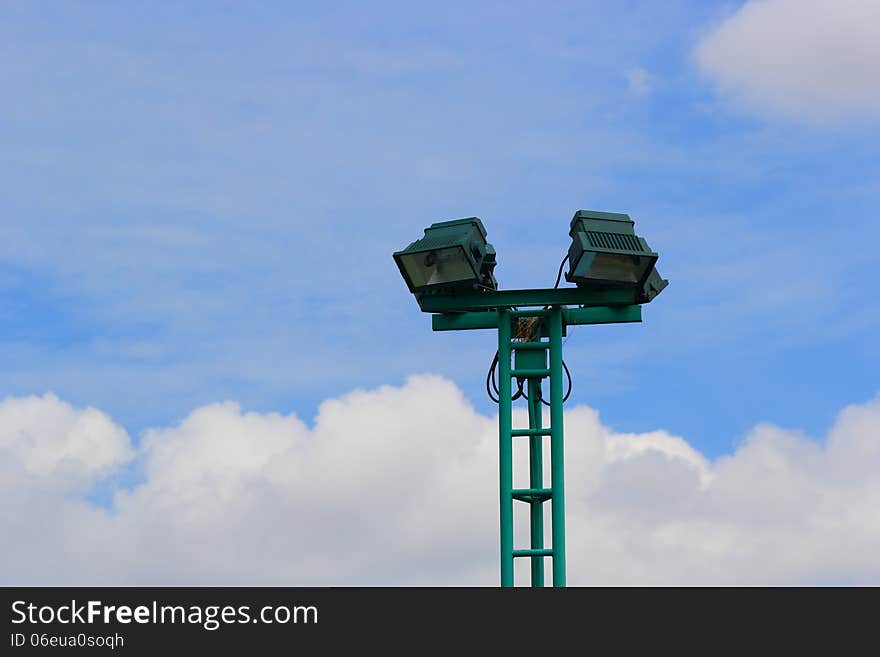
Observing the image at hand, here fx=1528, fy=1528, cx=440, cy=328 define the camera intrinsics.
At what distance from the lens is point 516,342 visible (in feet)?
95.3

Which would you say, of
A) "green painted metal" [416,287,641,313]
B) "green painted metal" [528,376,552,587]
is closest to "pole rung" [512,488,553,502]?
"green painted metal" [528,376,552,587]

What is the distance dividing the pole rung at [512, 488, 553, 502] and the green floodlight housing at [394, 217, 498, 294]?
3.93 m

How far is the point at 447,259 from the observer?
28609mm

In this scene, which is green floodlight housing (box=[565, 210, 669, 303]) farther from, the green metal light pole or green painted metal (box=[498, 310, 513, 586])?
green painted metal (box=[498, 310, 513, 586])

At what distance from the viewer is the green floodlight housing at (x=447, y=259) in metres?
28.5

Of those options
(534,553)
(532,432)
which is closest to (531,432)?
(532,432)

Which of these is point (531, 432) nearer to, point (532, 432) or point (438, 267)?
point (532, 432)

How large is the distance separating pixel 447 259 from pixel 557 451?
4.12m

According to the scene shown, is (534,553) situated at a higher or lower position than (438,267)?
lower

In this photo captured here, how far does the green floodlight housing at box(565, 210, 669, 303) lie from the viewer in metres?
28.1

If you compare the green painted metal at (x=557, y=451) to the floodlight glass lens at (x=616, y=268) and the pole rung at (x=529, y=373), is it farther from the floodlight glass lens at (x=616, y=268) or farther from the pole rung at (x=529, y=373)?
the floodlight glass lens at (x=616, y=268)
